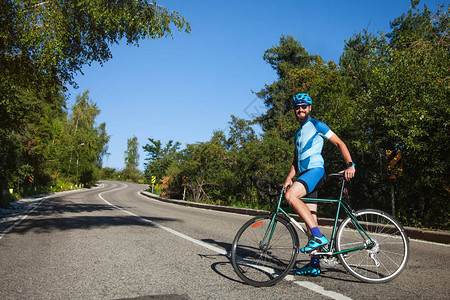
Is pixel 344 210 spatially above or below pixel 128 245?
above

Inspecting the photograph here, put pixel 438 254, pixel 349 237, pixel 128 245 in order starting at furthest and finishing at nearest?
1. pixel 128 245
2. pixel 438 254
3. pixel 349 237

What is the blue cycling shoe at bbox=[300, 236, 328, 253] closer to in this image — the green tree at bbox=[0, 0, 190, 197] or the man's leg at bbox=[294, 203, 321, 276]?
the man's leg at bbox=[294, 203, 321, 276]

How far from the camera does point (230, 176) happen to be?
17578 mm

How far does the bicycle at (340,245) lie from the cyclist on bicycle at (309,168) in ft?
0.40

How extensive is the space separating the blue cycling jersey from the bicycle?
319mm

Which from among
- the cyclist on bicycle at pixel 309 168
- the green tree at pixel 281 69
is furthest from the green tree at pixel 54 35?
the green tree at pixel 281 69

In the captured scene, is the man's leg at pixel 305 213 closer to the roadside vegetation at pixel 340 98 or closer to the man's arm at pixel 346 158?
the man's arm at pixel 346 158

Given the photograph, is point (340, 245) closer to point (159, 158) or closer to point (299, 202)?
point (299, 202)

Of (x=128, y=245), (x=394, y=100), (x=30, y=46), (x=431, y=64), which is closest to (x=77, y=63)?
(x=30, y=46)

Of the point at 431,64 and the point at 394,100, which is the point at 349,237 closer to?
the point at 394,100

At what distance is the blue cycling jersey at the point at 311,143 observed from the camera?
11.8 feet

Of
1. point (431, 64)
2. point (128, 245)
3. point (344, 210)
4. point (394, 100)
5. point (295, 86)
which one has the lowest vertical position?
point (128, 245)

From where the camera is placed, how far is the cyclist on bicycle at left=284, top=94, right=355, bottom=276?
335 cm

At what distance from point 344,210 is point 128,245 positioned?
391 cm
